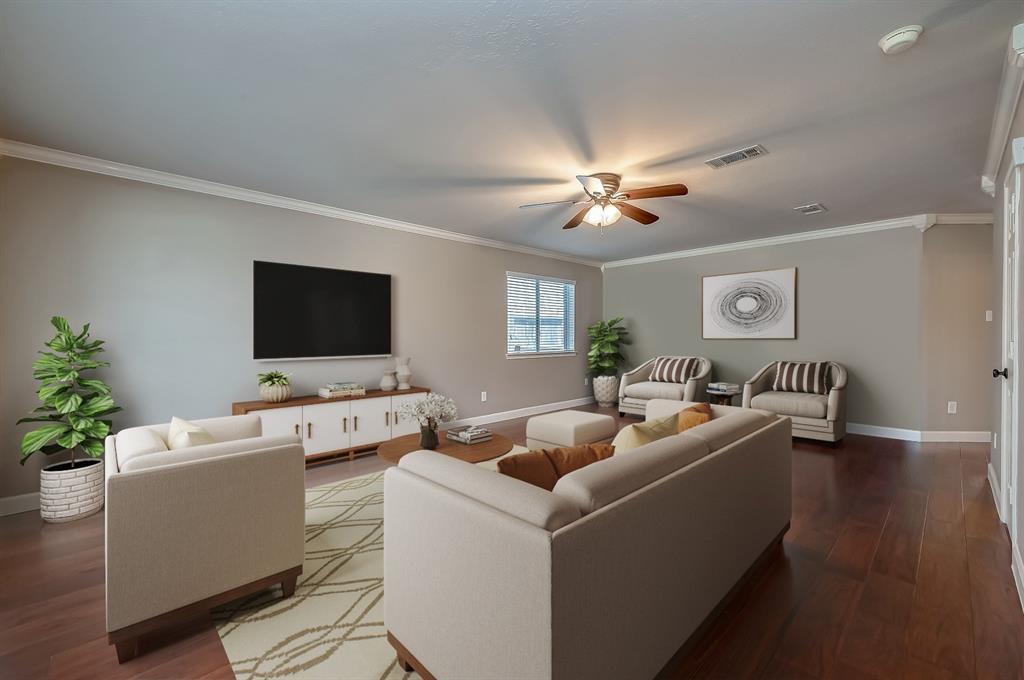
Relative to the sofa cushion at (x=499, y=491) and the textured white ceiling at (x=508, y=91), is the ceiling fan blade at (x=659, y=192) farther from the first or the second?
the sofa cushion at (x=499, y=491)

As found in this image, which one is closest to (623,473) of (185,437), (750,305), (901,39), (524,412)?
(185,437)

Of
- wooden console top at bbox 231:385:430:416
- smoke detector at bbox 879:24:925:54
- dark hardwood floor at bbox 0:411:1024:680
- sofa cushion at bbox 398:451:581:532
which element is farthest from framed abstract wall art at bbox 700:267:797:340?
sofa cushion at bbox 398:451:581:532

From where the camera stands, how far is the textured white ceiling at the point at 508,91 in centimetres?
179

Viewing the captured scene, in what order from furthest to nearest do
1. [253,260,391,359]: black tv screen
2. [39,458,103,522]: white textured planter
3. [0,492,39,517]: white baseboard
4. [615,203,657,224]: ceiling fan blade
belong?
[253,260,391,359]: black tv screen
[615,203,657,224]: ceiling fan blade
[0,492,39,517]: white baseboard
[39,458,103,522]: white textured planter

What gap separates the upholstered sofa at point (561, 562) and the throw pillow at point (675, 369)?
451 cm

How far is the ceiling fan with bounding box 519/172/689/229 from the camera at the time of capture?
122 inches

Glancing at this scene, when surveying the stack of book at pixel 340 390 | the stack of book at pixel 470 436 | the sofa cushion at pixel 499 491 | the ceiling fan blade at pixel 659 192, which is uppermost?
the ceiling fan blade at pixel 659 192

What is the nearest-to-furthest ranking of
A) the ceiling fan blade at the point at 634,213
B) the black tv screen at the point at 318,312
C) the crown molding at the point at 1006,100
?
the crown molding at the point at 1006,100
the ceiling fan blade at the point at 634,213
the black tv screen at the point at 318,312

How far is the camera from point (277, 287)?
4078 mm

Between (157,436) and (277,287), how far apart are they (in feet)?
7.69

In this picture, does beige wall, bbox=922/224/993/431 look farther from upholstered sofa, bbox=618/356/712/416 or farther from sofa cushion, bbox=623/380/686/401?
sofa cushion, bbox=623/380/686/401

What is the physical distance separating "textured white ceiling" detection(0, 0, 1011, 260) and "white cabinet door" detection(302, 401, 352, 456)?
6.51ft

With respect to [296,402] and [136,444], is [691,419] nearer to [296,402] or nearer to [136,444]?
[136,444]

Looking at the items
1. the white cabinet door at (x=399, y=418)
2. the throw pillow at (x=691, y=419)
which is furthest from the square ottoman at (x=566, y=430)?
the throw pillow at (x=691, y=419)
